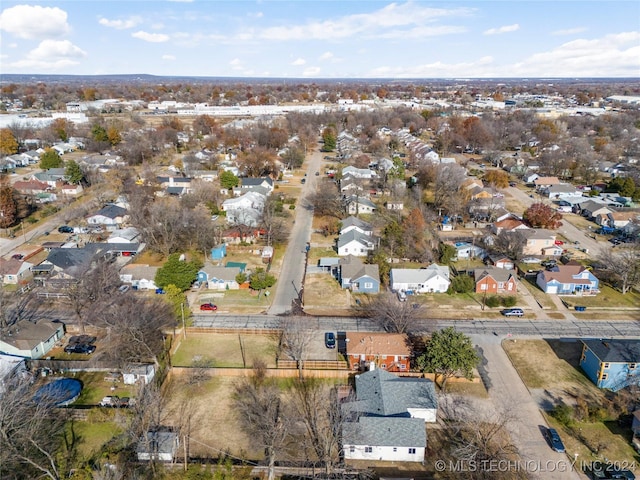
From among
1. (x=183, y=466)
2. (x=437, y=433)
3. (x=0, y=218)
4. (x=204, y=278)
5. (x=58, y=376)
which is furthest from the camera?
(x=0, y=218)

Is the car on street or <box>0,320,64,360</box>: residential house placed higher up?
<box>0,320,64,360</box>: residential house

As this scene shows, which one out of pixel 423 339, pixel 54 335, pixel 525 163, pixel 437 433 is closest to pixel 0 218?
pixel 54 335

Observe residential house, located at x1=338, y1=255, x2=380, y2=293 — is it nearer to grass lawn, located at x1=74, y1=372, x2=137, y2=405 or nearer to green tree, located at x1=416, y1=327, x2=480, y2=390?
green tree, located at x1=416, y1=327, x2=480, y2=390

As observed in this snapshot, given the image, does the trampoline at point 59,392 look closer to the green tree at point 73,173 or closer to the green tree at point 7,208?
the green tree at point 7,208

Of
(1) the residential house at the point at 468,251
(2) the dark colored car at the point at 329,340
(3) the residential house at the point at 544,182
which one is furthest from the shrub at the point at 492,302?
(3) the residential house at the point at 544,182

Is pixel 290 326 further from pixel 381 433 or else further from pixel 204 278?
pixel 204 278

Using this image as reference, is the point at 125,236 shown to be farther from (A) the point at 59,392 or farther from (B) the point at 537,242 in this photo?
(B) the point at 537,242

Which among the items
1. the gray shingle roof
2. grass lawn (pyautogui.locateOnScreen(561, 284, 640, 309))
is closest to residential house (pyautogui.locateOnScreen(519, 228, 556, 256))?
grass lawn (pyautogui.locateOnScreen(561, 284, 640, 309))
